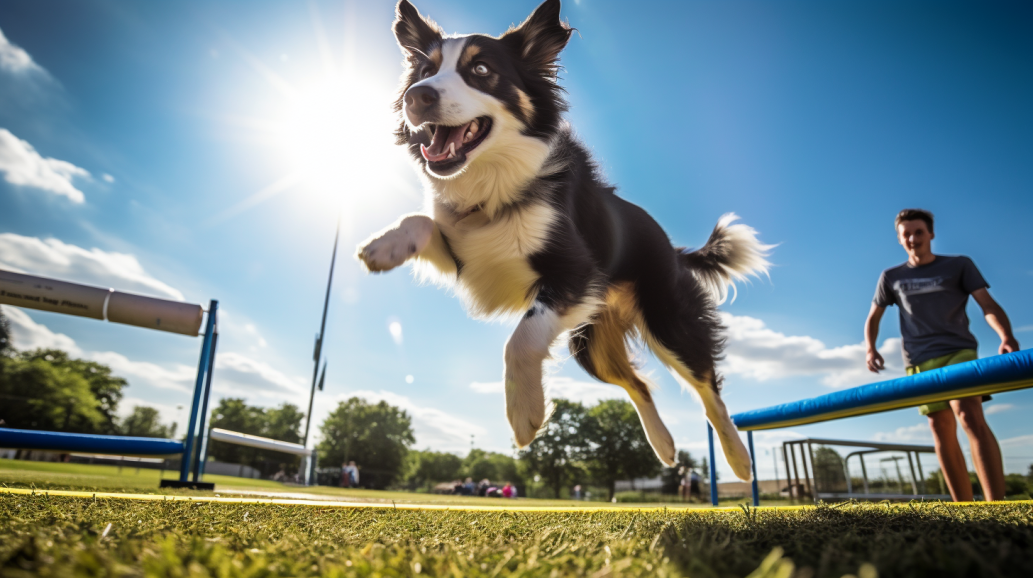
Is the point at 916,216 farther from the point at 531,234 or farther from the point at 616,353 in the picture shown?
the point at 531,234

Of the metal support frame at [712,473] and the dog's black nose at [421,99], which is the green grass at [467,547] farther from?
the metal support frame at [712,473]

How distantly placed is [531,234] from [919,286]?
338 centimetres

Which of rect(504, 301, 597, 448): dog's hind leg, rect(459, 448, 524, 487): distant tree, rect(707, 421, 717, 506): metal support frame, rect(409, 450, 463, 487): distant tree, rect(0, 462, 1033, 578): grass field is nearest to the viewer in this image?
rect(0, 462, 1033, 578): grass field

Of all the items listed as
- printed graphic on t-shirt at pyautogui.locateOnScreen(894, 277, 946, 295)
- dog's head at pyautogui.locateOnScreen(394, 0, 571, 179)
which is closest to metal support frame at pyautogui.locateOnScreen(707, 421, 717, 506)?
printed graphic on t-shirt at pyautogui.locateOnScreen(894, 277, 946, 295)

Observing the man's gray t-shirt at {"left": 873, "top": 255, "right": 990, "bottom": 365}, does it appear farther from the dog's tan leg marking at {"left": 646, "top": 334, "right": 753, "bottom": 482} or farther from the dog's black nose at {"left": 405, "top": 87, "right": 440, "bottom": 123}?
the dog's black nose at {"left": 405, "top": 87, "right": 440, "bottom": 123}

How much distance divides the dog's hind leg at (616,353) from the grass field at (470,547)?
2.14 meters

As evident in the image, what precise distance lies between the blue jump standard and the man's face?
5.02 ft

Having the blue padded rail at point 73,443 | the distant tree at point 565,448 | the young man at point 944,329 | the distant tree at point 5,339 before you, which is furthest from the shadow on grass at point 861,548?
the distant tree at point 5,339

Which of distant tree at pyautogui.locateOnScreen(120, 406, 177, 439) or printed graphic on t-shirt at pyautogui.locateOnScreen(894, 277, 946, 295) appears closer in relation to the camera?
printed graphic on t-shirt at pyautogui.locateOnScreen(894, 277, 946, 295)

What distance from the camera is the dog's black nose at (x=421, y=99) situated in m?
2.44

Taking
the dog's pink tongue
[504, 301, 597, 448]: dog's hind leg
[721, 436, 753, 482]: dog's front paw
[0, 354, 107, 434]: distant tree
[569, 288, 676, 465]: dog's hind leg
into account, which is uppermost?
[0, 354, 107, 434]: distant tree

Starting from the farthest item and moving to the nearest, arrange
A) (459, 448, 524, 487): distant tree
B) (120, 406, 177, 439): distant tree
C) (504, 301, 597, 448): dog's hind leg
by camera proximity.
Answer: (459, 448, 524, 487): distant tree < (120, 406, 177, 439): distant tree < (504, 301, 597, 448): dog's hind leg

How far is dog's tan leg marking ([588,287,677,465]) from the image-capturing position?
3600 millimetres

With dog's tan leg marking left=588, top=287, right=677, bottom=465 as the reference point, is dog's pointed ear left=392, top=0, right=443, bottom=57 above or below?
above
